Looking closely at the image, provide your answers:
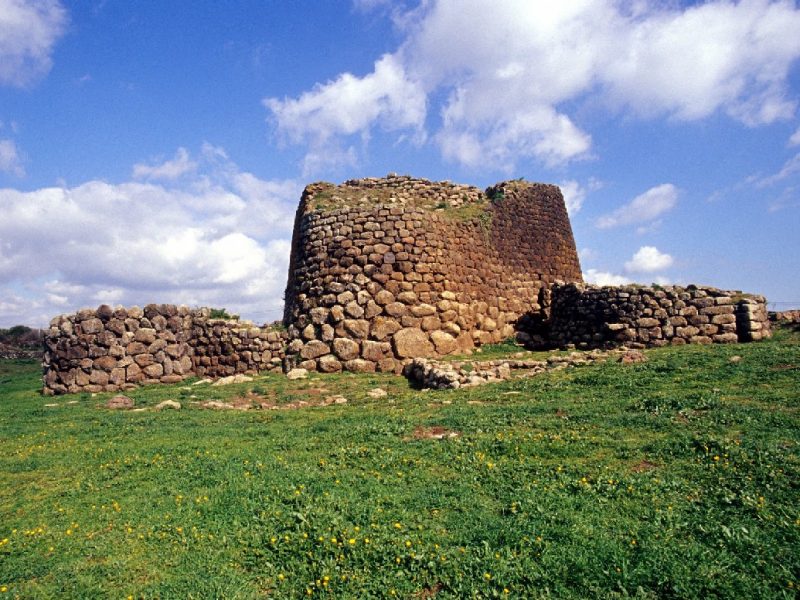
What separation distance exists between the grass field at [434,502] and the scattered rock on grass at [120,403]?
94.3 inches

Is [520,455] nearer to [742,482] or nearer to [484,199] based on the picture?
[742,482]

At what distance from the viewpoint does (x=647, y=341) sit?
1509cm

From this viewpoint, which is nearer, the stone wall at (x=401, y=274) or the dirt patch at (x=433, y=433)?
the dirt patch at (x=433, y=433)

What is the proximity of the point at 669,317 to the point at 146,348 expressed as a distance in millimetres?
15364

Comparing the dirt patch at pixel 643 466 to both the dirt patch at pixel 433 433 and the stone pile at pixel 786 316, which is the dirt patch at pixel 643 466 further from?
the stone pile at pixel 786 316

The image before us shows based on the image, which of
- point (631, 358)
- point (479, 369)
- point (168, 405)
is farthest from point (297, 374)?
point (631, 358)

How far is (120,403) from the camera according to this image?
39.1 feet

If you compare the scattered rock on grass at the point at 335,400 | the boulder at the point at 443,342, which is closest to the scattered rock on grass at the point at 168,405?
the scattered rock on grass at the point at 335,400

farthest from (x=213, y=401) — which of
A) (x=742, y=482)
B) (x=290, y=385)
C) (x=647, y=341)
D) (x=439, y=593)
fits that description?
(x=647, y=341)

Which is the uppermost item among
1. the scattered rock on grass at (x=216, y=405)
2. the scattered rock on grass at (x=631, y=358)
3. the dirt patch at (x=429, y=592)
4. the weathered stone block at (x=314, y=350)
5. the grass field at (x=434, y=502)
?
the weathered stone block at (x=314, y=350)

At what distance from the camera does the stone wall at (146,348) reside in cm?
1452

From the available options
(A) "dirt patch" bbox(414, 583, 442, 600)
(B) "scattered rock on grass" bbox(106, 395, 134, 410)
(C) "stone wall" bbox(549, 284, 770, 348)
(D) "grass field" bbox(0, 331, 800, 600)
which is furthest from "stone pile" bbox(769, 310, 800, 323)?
(B) "scattered rock on grass" bbox(106, 395, 134, 410)

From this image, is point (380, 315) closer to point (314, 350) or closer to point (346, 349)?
point (346, 349)

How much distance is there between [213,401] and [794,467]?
10.6 m
